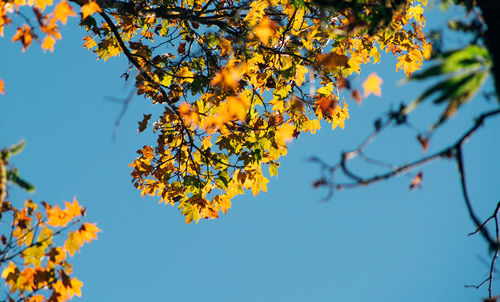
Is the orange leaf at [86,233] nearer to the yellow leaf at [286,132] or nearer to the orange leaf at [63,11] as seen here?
the orange leaf at [63,11]

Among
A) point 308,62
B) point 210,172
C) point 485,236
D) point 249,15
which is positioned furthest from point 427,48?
point 485,236

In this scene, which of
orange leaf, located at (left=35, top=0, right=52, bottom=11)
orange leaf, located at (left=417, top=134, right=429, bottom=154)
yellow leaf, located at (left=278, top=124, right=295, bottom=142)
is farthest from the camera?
yellow leaf, located at (left=278, top=124, right=295, bottom=142)

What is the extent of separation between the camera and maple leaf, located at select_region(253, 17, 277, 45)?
4.66m

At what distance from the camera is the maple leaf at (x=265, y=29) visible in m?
4.66

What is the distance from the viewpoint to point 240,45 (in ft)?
15.6

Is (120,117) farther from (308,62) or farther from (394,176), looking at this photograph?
(308,62)

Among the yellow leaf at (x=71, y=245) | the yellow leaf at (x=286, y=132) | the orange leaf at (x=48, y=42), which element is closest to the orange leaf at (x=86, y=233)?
the yellow leaf at (x=71, y=245)

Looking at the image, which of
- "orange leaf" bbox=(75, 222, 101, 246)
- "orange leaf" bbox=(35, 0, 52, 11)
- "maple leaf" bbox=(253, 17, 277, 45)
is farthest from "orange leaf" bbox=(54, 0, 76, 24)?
"maple leaf" bbox=(253, 17, 277, 45)

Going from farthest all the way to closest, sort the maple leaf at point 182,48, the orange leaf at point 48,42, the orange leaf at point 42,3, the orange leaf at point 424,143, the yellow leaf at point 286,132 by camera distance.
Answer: the maple leaf at point 182,48 < the yellow leaf at point 286,132 < the orange leaf at point 48,42 < the orange leaf at point 42,3 < the orange leaf at point 424,143

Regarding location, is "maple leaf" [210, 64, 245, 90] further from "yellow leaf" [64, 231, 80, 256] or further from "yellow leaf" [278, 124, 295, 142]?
"yellow leaf" [64, 231, 80, 256]

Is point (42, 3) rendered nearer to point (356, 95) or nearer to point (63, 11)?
point (63, 11)

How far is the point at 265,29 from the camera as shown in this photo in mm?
A: 4758

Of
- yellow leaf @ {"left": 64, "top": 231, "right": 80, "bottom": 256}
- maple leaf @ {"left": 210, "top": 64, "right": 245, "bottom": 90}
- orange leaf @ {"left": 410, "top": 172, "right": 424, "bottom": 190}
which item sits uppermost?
maple leaf @ {"left": 210, "top": 64, "right": 245, "bottom": 90}

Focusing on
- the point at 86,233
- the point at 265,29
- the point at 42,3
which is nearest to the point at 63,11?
the point at 42,3
